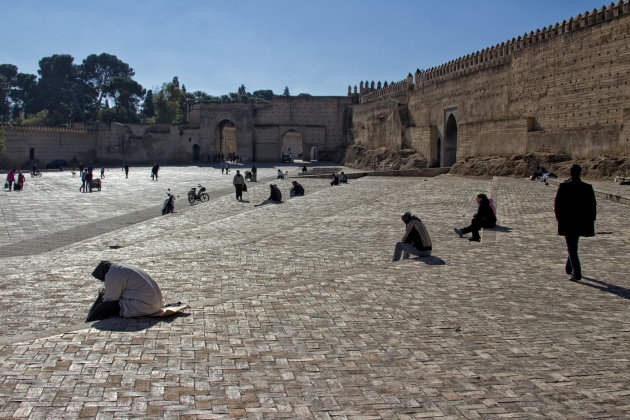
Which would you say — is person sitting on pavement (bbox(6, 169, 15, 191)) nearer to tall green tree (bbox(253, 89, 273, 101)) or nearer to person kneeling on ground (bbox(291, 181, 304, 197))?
person kneeling on ground (bbox(291, 181, 304, 197))

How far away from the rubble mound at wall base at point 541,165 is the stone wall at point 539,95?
17.7 inches

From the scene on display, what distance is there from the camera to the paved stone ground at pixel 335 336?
11.7 ft

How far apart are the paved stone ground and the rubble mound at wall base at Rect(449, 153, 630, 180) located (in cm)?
811

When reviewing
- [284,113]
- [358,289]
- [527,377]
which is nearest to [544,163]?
[358,289]

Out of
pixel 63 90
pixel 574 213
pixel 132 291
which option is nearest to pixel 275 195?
pixel 574 213

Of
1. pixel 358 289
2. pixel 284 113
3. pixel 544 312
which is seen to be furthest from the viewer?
pixel 284 113

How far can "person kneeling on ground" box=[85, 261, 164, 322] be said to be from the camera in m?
5.23

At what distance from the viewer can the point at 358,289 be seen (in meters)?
6.36

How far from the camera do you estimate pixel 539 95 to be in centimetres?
2170

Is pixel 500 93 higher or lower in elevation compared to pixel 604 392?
higher

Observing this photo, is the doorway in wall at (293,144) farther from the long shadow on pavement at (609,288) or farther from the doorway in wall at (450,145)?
the long shadow on pavement at (609,288)

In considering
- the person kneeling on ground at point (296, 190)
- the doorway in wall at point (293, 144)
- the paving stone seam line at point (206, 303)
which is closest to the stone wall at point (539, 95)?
the person kneeling on ground at point (296, 190)

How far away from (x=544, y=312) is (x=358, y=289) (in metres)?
2.06

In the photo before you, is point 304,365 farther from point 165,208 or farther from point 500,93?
point 500,93
